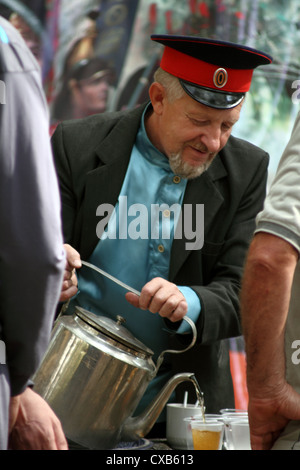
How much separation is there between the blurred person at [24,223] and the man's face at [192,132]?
3.70 feet

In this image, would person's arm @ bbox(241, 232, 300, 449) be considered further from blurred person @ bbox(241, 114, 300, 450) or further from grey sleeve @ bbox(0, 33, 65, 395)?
grey sleeve @ bbox(0, 33, 65, 395)

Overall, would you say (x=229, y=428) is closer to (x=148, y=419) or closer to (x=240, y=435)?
(x=240, y=435)

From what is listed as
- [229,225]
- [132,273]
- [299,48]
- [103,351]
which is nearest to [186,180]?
[229,225]

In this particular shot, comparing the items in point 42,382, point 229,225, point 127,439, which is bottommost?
point 127,439

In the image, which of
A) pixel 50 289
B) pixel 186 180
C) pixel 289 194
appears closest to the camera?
pixel 50 289

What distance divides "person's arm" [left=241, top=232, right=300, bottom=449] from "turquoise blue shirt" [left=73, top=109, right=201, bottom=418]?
765mm

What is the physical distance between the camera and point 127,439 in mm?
1702

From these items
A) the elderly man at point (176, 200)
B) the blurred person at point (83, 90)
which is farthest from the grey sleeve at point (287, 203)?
the blurred person at point (83, 90)

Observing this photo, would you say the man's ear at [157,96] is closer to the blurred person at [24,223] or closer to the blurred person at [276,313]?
the blurred person at [276,313]

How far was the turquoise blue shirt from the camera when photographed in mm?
2035

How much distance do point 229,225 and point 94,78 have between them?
1097mm

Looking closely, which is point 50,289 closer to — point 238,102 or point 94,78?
point 238,102

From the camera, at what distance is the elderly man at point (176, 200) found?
79.0 inches

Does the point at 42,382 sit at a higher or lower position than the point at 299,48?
lower
